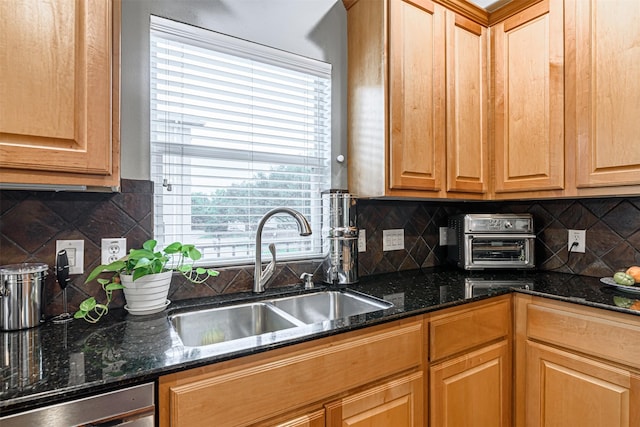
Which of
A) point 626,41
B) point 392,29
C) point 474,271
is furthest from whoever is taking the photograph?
point 474,271

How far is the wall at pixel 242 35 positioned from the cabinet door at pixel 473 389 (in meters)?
1.01

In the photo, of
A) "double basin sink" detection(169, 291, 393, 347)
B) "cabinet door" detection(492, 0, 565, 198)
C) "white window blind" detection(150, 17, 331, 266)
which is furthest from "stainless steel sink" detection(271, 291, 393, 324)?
"cabinet door" detection(492, 0, 565, 198)

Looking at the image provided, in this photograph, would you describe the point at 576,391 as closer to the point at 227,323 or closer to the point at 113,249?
the point at 227,323

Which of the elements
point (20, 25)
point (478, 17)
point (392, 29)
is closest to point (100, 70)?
point (20, 25)

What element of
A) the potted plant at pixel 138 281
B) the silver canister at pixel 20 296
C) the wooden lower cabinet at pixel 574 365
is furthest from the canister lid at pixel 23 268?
the wooden lower cabinet at pixel 574 365

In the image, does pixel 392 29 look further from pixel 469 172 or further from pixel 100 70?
pixel 100 70

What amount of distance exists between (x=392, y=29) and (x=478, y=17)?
2.22 feet

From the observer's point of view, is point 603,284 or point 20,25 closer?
point 20,25

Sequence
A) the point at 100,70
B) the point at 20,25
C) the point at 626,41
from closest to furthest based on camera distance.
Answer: the point at 20,25, the point at 100,70, the point at 626,41

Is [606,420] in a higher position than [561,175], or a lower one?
lower

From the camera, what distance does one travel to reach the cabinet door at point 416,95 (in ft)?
5.20

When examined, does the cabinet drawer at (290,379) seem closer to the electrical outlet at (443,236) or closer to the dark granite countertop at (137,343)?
the dark granite countertop at (137,343)

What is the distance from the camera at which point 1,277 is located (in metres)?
1.00

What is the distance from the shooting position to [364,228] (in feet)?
6.10
